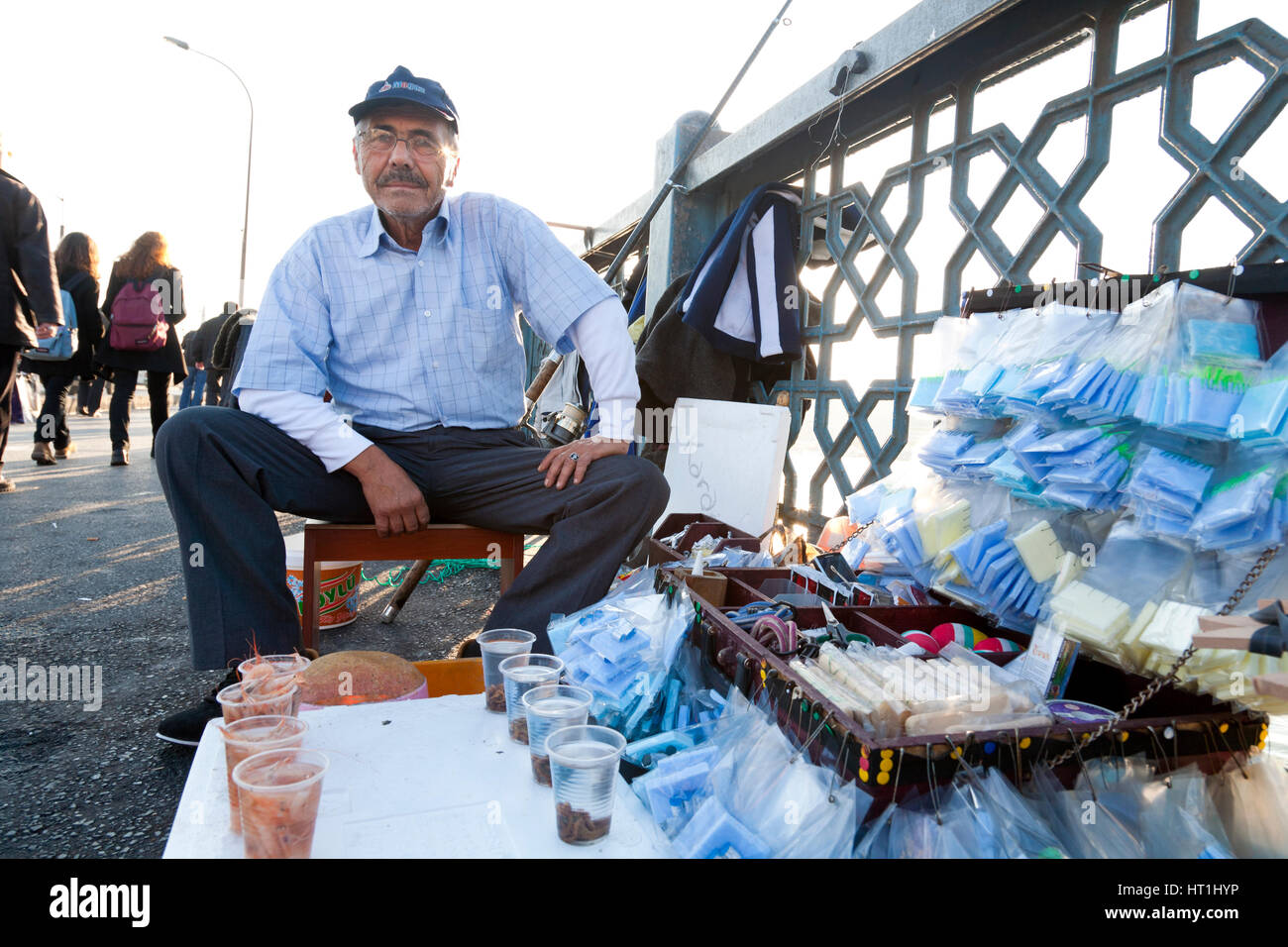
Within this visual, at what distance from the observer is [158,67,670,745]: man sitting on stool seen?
2025mm

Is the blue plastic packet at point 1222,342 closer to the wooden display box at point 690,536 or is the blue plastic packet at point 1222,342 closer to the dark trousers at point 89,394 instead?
the wooden display box at point 690,536

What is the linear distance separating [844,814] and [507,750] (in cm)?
66

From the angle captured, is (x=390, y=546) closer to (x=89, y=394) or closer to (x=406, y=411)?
(x=406, y=411)

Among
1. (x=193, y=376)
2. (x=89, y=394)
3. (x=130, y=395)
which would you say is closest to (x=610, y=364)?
(x=130, y=395)

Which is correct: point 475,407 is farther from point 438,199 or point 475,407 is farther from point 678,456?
point 678,456

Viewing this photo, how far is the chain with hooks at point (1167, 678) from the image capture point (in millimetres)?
1228

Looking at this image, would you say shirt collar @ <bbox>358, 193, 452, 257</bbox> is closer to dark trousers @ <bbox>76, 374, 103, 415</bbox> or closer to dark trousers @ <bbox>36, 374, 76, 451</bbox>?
dark trousers @ <bbox>36, 374, 76, 451</bbox>

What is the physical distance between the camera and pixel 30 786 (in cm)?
174

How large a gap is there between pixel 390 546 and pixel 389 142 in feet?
4.04

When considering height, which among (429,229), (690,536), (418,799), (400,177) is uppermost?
(400,177)

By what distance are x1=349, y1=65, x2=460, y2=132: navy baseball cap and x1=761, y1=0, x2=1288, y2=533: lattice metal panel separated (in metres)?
1.90

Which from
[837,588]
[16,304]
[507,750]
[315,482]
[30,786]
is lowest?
[30,786]

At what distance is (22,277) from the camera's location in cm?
442

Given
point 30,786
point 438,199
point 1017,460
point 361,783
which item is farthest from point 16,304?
point 1017,460
